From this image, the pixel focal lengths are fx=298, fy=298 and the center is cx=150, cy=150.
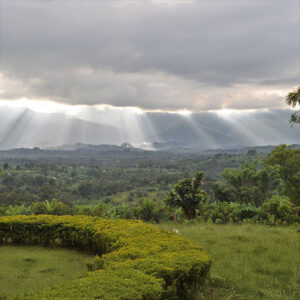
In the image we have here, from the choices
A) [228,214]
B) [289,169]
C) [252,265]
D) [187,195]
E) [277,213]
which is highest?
[289,169]

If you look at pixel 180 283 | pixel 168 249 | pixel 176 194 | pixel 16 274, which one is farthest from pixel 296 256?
pixel 176 194

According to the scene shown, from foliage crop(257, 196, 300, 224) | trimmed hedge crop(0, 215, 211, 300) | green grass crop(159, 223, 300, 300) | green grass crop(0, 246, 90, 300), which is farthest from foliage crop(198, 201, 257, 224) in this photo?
green grass crop(0, 246, 90, 300)

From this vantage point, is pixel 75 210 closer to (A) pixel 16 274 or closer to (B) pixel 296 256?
(A) pixel 16 274

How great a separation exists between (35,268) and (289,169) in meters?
30.2

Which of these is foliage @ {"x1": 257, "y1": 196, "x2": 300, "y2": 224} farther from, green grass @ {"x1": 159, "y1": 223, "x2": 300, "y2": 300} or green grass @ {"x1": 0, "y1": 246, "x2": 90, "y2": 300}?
green grass @ {"x1": 0, "y1": 246, "x2": 90, "y2": 300}

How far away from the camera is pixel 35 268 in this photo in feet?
26.4

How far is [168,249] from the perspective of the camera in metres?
6.95

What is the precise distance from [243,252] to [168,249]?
3.57m

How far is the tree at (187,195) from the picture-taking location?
1717 cm

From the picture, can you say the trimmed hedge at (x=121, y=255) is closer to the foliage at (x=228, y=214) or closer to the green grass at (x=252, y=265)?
the green grass at (x=252, y=265)

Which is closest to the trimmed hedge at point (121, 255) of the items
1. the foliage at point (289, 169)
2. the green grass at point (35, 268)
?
the green grass at point (35, 268)

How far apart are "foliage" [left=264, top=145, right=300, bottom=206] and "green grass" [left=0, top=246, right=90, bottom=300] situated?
89.1 ft

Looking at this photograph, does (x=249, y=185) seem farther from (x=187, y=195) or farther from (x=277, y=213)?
(x=187, y=195)

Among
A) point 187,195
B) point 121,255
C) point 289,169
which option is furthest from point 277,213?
point 289,169
